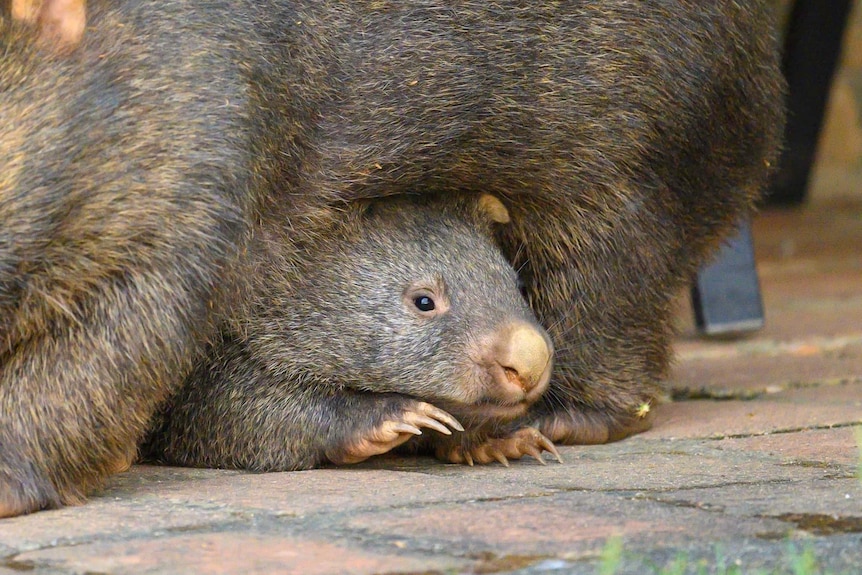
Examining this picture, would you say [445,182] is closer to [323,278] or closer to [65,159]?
[323,278]

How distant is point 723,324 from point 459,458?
205cm

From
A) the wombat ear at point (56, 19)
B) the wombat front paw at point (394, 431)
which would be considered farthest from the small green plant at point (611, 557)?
the wombat ear at point (56, 19)

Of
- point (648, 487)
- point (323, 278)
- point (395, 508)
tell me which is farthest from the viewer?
point (323, 278)

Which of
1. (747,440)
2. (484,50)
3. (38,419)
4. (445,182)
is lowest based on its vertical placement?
(747,440)

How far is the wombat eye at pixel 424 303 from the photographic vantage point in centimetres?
328

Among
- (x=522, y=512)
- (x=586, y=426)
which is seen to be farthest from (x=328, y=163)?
(x=522, y=512)

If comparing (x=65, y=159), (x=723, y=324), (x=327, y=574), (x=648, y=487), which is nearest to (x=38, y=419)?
(x=65, y=159)

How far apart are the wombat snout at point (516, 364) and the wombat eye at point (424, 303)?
200 mm

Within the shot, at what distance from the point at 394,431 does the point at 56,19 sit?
1.07 metres

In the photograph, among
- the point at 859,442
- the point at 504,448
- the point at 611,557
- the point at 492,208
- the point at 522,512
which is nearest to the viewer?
the point at 611,557

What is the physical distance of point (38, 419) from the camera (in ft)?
8.61

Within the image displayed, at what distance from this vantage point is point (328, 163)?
309 cm

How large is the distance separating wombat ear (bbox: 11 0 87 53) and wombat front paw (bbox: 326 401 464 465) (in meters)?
1.00

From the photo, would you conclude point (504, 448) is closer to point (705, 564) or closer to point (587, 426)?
point (587, 426)
